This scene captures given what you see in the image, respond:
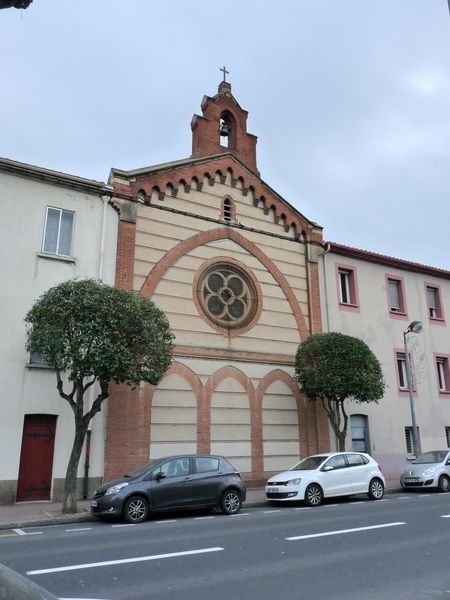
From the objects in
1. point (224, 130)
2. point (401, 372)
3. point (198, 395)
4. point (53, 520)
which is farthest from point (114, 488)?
point (224, 130)

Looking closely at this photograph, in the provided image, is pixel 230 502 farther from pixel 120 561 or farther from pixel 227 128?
pixel 227 128

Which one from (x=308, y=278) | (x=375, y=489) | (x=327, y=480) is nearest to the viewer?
(x=327, y=480)

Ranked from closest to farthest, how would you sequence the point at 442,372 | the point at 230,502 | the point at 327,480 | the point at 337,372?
the point at 230,502, the point at 327,480, the point at 337,372, the point at 442,372

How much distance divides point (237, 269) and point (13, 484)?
10740 mm

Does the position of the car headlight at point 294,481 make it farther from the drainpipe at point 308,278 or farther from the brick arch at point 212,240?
the drainpipe at point 308,278

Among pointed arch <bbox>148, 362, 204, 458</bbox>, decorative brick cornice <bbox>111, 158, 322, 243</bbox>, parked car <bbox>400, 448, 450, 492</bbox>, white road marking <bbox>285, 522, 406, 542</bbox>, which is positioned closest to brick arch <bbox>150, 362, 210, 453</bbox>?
pointed arch <bbox>148, 362, 204, 458</bbox>

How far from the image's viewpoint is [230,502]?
41.7ft

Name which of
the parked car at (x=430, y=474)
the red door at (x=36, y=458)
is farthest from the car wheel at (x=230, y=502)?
the parked car at (x=430, y=474)

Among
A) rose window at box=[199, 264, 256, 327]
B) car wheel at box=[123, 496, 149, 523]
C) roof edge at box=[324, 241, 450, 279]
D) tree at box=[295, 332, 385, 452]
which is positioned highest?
roof edge at box=[324, 241, 450, 279]

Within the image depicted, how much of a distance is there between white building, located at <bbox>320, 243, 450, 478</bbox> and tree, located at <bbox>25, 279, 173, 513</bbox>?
10089 millimetres

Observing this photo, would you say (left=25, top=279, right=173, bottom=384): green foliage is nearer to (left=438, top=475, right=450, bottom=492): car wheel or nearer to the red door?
the red door

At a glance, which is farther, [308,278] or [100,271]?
[308,278]

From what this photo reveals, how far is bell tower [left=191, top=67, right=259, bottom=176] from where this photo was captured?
69.9ft

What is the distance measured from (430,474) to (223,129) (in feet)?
52.7
